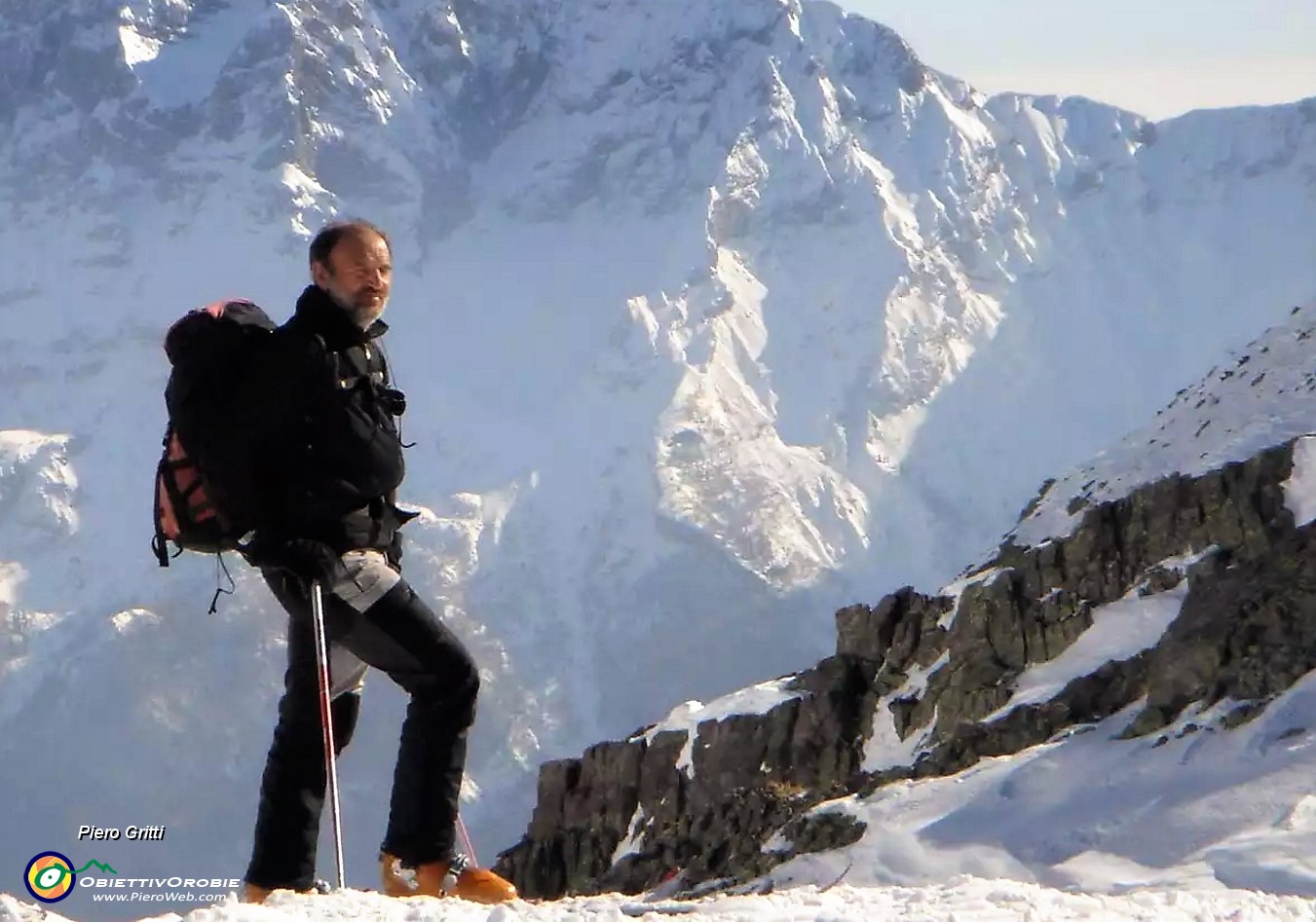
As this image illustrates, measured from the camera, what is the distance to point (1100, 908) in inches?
298

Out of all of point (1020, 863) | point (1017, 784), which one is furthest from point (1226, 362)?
point (1020, 863)

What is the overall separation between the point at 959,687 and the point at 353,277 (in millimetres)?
19233

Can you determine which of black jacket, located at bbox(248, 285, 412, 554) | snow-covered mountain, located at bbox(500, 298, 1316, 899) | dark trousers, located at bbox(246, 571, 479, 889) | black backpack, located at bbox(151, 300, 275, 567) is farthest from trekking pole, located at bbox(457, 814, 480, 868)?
snow-covered mountain, located at bbox(500, 298, 1316, 899)

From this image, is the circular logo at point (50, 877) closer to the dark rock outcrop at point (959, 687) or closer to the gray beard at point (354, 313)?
the gray beard at point (354, 313)

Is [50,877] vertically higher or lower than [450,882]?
higher

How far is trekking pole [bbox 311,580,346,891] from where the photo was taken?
8047 millimetres

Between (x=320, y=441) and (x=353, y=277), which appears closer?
(x=320, y=441)

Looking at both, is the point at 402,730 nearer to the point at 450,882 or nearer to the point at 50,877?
the point at 450,882

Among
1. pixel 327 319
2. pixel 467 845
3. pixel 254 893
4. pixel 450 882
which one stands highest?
pixel 327 319

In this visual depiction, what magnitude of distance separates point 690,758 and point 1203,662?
39.0ft

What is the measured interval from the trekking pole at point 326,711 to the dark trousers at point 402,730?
41 millimetres

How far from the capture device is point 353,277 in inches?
322

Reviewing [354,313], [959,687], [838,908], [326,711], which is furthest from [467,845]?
[959,687]

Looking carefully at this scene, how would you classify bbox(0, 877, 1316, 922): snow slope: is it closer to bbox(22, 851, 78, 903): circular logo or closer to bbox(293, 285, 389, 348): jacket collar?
bbox(22, 851, 78, 903): circular logo
